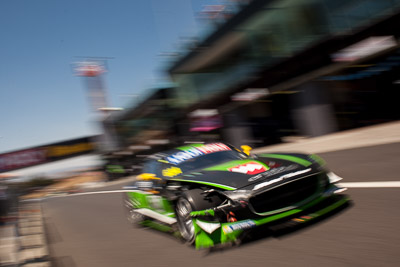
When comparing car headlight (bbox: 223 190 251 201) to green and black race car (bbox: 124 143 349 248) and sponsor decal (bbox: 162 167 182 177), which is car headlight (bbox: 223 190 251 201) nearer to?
green and black race car (bbox: 124 143 349 248)

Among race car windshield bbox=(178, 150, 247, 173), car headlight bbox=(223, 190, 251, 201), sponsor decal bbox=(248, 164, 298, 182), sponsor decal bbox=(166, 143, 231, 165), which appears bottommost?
car headlight bbox=(223, 190, 251, 201)

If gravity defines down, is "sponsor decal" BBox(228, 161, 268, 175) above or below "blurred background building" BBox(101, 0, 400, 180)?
below

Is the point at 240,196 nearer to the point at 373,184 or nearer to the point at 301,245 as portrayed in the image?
the point at 301,245

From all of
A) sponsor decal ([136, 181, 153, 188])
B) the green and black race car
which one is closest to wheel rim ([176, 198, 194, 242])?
the green and black race car

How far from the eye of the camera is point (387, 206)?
4465mm

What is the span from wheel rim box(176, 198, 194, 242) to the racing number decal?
57 centimetres

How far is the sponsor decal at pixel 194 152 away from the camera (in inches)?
234

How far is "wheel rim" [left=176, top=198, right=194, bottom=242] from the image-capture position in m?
4.60

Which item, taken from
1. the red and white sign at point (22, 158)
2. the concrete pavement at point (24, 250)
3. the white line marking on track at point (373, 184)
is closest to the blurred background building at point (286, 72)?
the white line marking on track at point (373, 184)

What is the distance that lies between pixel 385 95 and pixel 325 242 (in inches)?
483

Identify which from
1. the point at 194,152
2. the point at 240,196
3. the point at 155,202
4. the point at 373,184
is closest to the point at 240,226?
the point at 240,196

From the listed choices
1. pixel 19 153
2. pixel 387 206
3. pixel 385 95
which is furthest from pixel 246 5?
pixel 19 153

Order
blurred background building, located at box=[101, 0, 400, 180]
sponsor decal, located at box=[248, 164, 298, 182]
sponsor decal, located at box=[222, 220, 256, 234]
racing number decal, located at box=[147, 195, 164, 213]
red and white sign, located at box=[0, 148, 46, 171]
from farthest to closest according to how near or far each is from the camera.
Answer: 1. red and white sign, located at box=[0, 148, 46, 171]
2. blurred background building, located at box=[101, 0, 400, 180]
3. racing number decal, located at box=[147, 195, 164, 213]
4. sponsor decal, located at box=[248, 164, 298, 182]
5. sponsor decal, located at box=[222, 220, 256, 234]

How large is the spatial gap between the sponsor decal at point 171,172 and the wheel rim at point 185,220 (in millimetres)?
723
